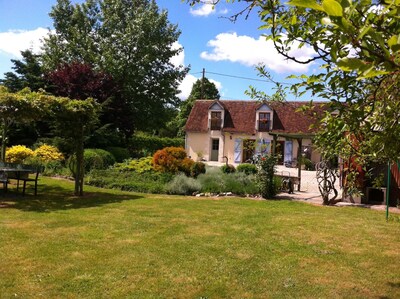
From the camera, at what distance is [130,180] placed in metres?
15.4

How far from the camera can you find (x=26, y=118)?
11.9 m

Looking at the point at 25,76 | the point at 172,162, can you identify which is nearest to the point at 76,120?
the point at 172,162

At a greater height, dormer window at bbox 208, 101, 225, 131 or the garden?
dormer window at bbox 208, 101, 225, 131

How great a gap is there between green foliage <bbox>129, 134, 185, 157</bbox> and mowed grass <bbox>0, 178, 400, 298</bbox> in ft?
53.2

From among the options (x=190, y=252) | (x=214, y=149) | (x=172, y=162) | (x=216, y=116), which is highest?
(x=216, y=116)

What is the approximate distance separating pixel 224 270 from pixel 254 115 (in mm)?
26355

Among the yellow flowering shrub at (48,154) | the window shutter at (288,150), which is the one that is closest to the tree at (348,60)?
the yellow flowering shrub at (48,154)

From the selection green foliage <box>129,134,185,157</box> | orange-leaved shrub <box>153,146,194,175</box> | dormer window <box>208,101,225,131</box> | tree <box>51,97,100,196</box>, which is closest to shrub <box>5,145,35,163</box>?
orange-leaved shrub <box>153,146,194,175</box>

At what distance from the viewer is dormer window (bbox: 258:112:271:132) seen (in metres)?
29.9

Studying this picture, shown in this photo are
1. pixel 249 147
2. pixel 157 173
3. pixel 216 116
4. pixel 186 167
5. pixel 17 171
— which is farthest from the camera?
pixel 216 116

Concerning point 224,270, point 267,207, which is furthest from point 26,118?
point 224,270

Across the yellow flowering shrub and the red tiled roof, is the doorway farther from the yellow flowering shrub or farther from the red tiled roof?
the yellow flowering shrub

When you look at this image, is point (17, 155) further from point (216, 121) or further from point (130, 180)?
point (216, 121)

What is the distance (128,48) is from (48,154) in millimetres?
14752
